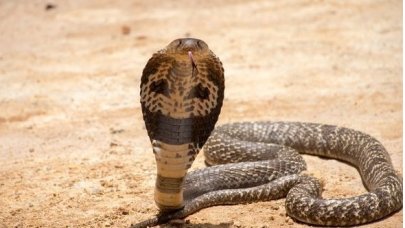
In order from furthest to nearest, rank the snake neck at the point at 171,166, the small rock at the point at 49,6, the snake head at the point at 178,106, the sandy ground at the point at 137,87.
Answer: the small rock at the point at 49,6
the sandy ground at the point at 137,87
the snake neck at the point at 171,166
the snake head at the point at 178,106

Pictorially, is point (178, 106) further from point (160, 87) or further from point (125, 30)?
point (125, 30)

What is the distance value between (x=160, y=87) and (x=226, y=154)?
7.95 ft

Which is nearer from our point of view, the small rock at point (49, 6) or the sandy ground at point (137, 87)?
the sandy ground at point (137, 87)

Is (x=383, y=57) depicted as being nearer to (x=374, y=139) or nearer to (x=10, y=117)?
(x=374, y=139)

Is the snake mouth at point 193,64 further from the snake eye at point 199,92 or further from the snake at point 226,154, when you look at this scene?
the snake eye at point 199,92

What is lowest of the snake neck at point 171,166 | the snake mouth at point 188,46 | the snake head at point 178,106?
the snake neck at point 171,166

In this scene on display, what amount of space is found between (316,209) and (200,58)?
1.78 metres

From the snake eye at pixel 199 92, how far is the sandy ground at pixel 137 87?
112 cm

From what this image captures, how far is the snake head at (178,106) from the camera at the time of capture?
226 inches

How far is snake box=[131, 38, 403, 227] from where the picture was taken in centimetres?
579

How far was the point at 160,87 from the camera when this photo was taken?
230 inches

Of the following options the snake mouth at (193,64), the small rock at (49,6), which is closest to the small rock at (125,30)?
the small rock at (49,6)

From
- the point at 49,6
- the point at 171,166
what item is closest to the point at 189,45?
the point at 171,166

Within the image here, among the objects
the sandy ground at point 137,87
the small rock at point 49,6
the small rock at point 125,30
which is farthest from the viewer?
the small rock at point 49,6
